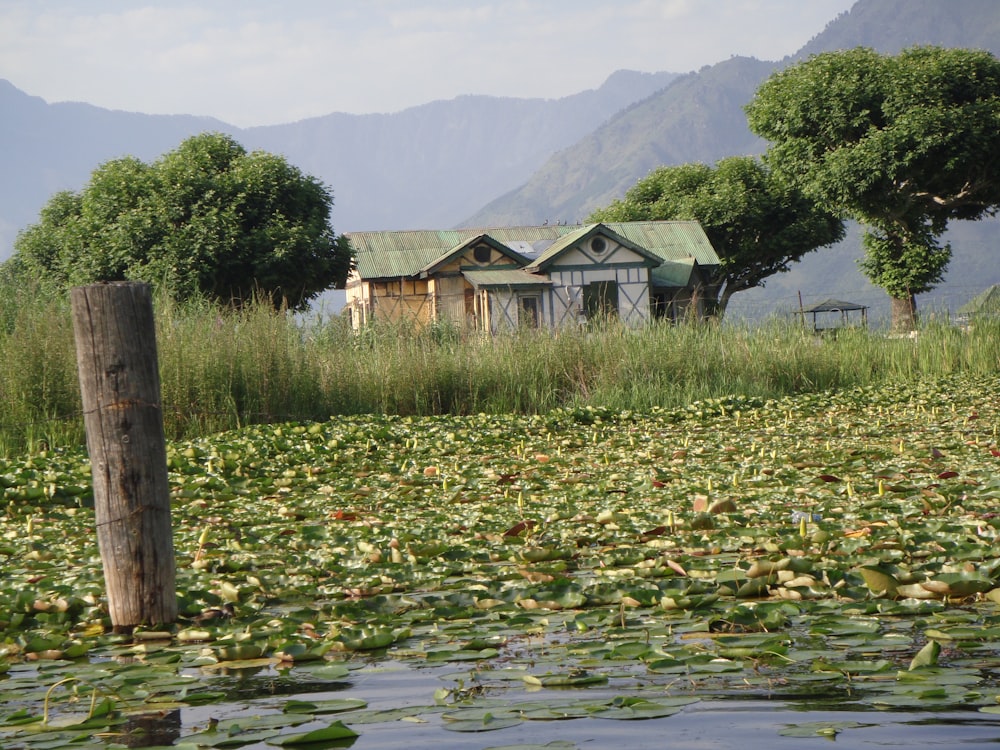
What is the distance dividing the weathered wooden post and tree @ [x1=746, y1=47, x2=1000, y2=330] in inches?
1001

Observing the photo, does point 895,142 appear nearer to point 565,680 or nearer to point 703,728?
point 565,680

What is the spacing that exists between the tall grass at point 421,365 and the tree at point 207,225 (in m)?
12.6

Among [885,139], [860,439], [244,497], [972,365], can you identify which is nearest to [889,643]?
[244,497]

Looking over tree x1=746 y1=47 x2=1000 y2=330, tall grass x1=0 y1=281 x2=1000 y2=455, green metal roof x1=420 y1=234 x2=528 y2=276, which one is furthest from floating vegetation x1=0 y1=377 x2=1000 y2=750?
green metal roof x1=420 y1=234 x2=528 y2=276

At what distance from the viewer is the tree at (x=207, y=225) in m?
26.0

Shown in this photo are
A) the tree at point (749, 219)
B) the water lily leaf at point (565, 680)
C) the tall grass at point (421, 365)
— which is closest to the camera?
the water lily leaf at point (565, 680)

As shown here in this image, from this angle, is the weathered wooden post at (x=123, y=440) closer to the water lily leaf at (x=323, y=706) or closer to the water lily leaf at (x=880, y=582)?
the water lily leaf at (x=323, y=706)

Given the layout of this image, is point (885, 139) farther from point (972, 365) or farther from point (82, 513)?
point (82, 513)

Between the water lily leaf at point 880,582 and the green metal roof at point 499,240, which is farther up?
the green metal roof at point 499,240

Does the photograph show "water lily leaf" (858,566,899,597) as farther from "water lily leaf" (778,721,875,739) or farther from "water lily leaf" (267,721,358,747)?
"water lily leaf" (267,721,358,747)

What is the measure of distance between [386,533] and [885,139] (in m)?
24.0

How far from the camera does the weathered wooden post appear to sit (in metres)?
4.07

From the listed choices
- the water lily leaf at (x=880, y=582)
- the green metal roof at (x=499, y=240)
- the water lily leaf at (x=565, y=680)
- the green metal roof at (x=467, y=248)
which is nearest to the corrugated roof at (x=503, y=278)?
the green metal roof at (x=467, y=248)

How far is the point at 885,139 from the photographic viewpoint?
26.5m
